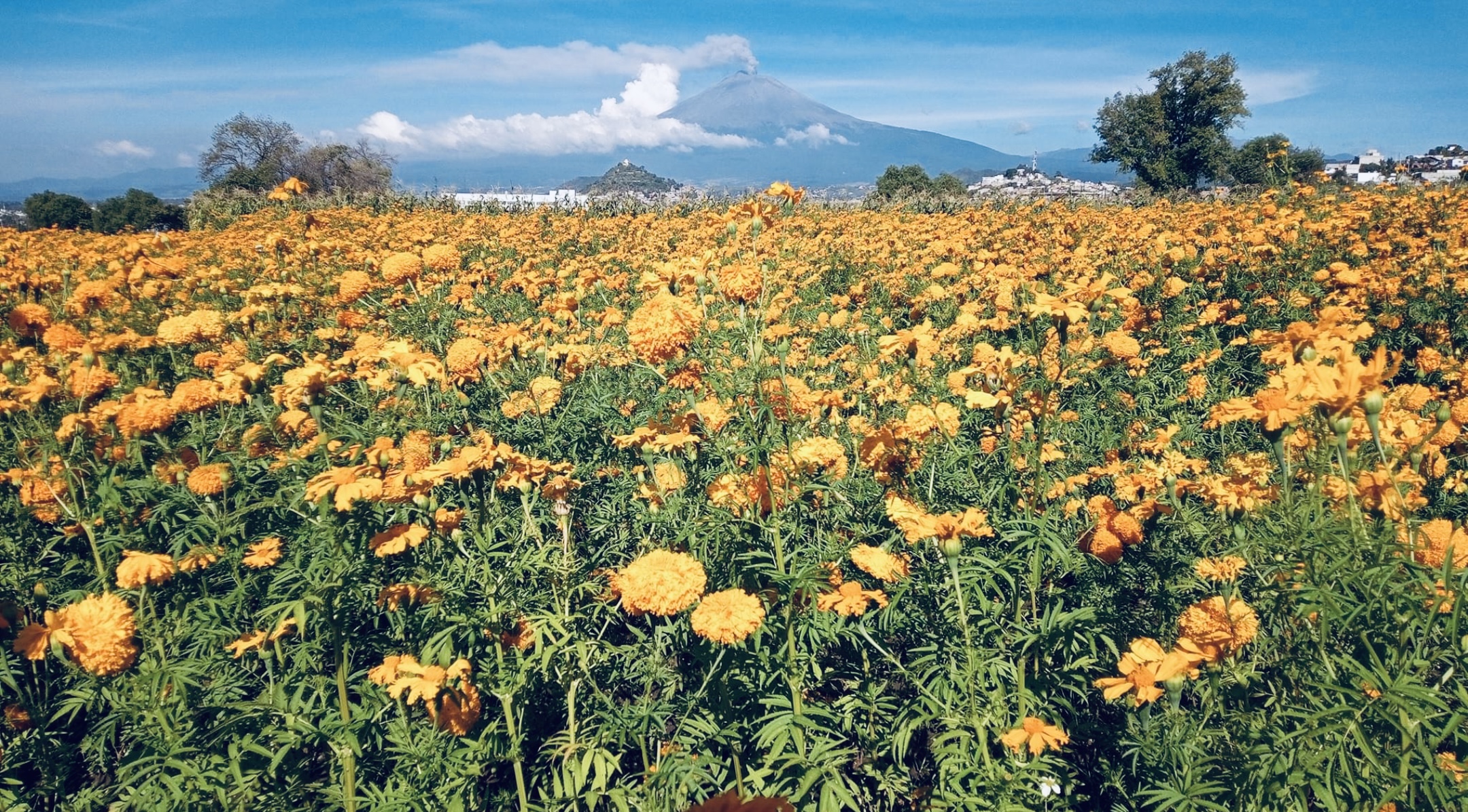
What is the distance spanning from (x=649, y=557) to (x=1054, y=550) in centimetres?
111

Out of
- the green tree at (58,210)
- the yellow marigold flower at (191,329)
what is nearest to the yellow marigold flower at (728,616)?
the yellow marigold flower at (191,329)

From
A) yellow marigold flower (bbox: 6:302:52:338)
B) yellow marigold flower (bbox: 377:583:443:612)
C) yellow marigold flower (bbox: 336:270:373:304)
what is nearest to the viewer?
yellow marigold flower (bbox: 377:583:443:612)

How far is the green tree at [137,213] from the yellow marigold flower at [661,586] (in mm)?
21624

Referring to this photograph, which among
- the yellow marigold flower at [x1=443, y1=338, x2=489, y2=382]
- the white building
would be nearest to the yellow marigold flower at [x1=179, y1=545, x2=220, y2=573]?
the yellow marigold flower at [x1=443, y1=338, x2=489, y2=382]

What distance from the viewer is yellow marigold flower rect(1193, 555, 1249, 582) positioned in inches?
74.9

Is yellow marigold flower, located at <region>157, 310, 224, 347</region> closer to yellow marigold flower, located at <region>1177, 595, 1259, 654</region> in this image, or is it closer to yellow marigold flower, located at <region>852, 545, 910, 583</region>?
yellow marigold flower, located at <region>852, 545, 910, 583</region>

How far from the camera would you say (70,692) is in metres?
2.14

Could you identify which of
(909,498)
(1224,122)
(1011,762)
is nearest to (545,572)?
(909,498)

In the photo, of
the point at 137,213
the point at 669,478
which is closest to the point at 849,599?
the point at 669,478

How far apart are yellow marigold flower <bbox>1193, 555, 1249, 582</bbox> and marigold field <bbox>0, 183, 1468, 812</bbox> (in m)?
0.01

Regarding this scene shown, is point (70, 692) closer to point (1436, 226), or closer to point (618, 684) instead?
point (618, 684)

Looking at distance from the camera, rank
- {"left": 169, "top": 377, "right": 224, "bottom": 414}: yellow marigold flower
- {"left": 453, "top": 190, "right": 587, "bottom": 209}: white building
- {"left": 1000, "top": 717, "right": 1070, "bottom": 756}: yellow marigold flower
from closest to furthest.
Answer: {"left": 1000, "top": 717, "right": 1070, "bottom": 756}: yellow marigold flower
{"left": 169, "top": 377, "right": 224, "bottom": 414}: yellow marigold flower
{"left": 453, "top": 190, "right": 587, "bottom": 209}: white building

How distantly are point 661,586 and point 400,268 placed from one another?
8.46 feet

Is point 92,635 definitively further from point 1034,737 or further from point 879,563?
point 1034,737
